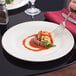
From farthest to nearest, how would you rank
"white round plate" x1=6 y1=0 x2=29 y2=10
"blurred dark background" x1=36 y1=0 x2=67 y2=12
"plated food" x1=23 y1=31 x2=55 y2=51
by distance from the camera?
"blurred dark background" x1=36 y1=0 x2=67 y2=12, "white round plate" x1=6 y1=0 x2=29 y2=10, "plated food" x1=23 y1=31 x2=55 y2=51

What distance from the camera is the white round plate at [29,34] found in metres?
0.68

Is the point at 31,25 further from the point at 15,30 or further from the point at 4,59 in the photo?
the point at 4,59

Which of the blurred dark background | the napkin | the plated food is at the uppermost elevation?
the napkin

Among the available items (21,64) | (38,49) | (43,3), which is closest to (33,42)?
(38,49)

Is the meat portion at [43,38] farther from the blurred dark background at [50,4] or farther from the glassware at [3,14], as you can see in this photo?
the blurred dark background at [50,4]

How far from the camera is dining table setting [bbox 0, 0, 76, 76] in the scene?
25.4 inches

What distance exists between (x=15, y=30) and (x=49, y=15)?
20cm

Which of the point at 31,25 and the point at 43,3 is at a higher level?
the point at 31,25

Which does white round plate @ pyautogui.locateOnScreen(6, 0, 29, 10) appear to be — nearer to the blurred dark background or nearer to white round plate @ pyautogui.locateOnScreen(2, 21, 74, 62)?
white round plate @ pyautogui.locateOnScreen(2, 21, 74, 62)

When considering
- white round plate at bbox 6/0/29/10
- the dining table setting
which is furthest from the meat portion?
white round plate at bbox 6/0/29/10

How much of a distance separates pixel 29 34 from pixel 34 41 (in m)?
0.07

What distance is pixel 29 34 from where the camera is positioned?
0.84 m

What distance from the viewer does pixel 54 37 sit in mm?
815

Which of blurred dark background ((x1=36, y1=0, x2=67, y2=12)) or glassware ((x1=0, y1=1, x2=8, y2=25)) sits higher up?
glassware ((x1=0, y1=1, x2=8, y2=25))
